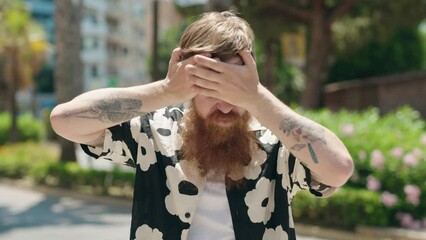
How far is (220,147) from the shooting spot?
6.30ft

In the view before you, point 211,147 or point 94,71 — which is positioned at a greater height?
point 211,147

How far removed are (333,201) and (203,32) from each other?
795cm

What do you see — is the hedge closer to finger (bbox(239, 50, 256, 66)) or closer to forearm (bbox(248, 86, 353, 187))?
forearm (bbox(248, 86, 353, 187))

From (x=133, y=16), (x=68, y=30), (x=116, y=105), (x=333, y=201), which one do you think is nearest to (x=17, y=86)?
(x=68, y=30)

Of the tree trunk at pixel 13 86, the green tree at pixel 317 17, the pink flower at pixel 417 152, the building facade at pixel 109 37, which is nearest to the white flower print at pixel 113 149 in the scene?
the pink flower at pixel 417 152

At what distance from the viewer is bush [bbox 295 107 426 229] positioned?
8.75 meters

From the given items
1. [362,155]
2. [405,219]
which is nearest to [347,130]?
[362,155]

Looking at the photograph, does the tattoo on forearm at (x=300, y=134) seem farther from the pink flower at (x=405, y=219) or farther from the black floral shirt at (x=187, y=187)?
the pink flower at (x=405, y=219)

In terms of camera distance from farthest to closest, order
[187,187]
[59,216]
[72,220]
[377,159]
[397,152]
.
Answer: [59,216] → [72,220] → [377,159] → [397,152] → [187,187]

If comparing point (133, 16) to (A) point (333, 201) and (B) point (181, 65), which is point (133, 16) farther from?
(B) point (181, 65)

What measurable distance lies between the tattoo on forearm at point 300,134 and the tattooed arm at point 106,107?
0.33 m

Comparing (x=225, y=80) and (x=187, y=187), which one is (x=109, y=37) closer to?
(x=187, y=187)

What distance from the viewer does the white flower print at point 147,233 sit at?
1898 mm

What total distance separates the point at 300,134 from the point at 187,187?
385 millimetres
